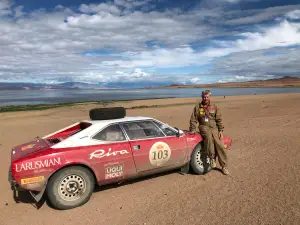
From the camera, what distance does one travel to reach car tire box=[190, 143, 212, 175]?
638 cm

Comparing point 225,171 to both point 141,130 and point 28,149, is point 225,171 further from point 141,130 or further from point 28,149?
point 28,149

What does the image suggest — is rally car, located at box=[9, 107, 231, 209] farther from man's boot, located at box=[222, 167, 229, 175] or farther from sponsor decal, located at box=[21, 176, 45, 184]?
man's boot, located at box=[222, 167, 229, 175]

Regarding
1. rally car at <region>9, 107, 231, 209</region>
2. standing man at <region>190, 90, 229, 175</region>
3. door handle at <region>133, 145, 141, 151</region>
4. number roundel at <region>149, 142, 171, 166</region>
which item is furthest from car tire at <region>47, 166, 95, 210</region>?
standing man at <region>190, 90, 229, 175</region>

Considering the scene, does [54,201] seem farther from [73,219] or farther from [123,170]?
[123,170]

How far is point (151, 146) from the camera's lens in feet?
18.9

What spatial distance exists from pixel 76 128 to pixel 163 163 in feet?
7.36

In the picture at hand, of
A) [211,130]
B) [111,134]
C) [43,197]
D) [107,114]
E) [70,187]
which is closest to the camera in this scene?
[70,187]

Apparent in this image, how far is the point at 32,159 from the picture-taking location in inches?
183

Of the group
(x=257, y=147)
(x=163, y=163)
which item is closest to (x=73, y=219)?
(x=163, y=163)

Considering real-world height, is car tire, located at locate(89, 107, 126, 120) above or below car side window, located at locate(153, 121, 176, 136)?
above

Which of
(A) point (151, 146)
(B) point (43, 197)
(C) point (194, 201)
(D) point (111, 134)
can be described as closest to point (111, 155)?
(D) point (111, 134)

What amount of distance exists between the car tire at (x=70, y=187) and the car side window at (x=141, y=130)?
1245mm

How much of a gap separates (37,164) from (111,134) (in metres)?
1.55

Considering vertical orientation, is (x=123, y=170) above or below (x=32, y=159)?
below
